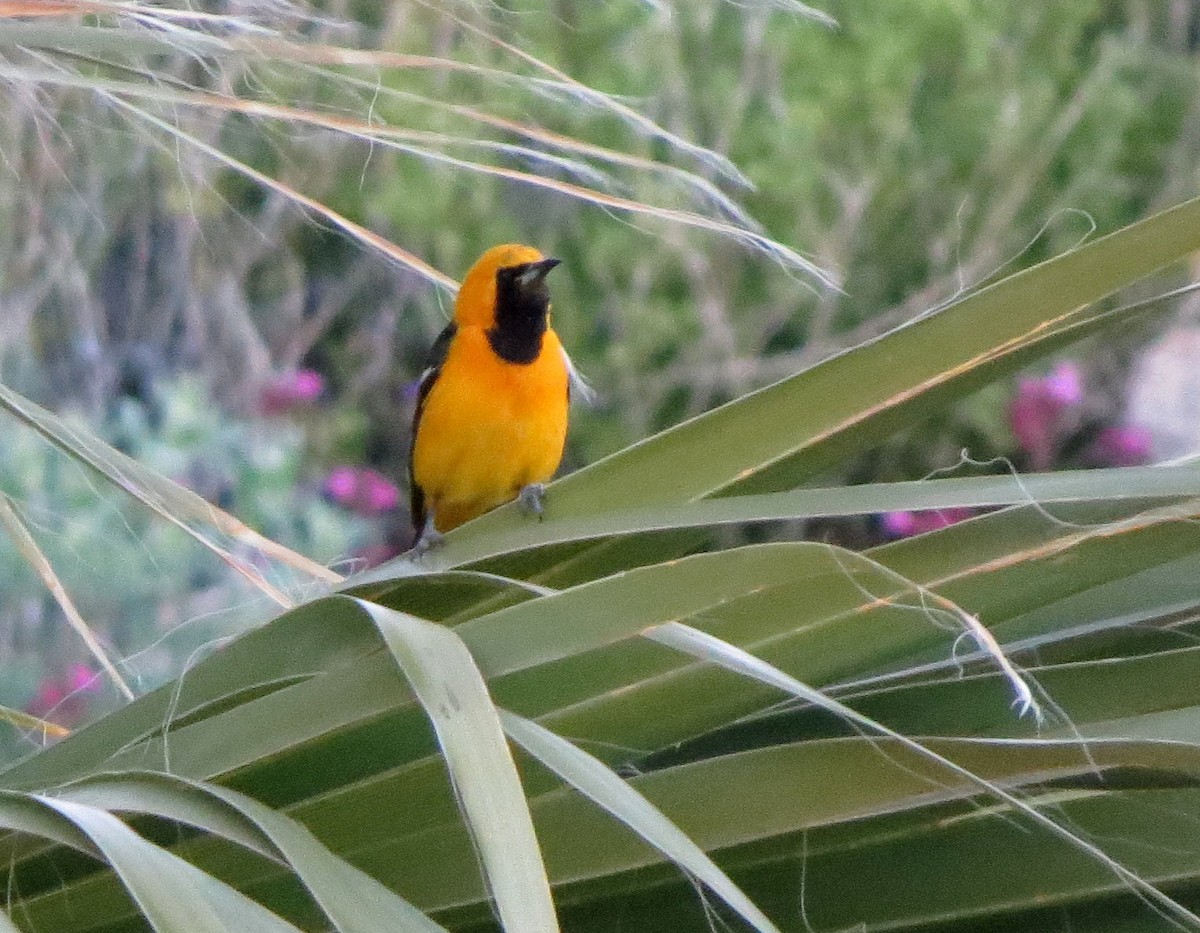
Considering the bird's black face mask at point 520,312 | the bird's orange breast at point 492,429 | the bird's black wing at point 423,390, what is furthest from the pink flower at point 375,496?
the bird's orange breast at point 492,429

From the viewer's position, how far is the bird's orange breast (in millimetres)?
2391

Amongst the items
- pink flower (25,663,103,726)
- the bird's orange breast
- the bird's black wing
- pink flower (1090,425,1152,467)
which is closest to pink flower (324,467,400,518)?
pink flower (25,663,103,726)

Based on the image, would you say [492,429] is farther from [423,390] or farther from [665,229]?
[665,229]

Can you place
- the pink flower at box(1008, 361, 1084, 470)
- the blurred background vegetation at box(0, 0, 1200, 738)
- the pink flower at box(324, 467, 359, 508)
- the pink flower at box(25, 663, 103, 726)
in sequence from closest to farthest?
the pink flower at box(25, 663, 103, 726) < the pink flower at box(324, 467, 359, 508) < the blurred background vegetation at box(0, 0, 1200, 738) < the pink flower at box(1008, 361, 1084, 470)

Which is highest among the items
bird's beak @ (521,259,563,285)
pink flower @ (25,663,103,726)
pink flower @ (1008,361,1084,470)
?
bird's beak @ (521,259,563,285)

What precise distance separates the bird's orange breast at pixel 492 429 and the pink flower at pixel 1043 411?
262 cm

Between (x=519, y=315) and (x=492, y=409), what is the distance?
247 mm

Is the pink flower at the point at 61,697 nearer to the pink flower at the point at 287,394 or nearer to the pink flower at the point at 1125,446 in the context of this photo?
the pink flower at the point at 287,394

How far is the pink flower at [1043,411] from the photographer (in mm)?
4746

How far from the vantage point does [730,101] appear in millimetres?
4793

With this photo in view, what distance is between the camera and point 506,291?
2643 millimetres

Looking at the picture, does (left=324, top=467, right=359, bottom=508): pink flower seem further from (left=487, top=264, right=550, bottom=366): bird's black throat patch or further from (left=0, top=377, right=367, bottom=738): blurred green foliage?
(left=487, top=264, right=550, bottom=366): bird's black throat patch

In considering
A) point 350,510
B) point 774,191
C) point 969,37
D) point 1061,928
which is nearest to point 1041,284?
point 1061,928

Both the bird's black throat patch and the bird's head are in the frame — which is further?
the bird's head
